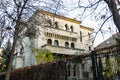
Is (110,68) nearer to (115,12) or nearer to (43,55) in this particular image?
(115,12)

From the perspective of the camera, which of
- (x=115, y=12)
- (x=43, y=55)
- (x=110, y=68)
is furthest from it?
(x=43, y=55)

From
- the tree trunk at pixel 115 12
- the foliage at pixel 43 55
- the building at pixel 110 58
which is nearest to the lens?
the tree trunk at pixel 115 12

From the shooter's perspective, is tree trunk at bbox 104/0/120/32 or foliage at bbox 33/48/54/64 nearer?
tree trunk at bbox 104/0/120/32

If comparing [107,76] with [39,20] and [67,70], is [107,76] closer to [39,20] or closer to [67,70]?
[67,70]

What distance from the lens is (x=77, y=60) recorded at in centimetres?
958

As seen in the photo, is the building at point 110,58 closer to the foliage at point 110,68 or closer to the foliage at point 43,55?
the foliage at point 110,68

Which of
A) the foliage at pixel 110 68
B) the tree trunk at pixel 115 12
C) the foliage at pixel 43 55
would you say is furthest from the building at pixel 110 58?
the foliage at pixel 43 55

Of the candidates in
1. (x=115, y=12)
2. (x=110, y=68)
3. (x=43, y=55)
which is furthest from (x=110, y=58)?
(x=43, y=55)

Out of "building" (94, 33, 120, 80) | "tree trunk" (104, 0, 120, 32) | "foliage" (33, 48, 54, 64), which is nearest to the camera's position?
"tree trunk" (104, 0, 120, 32)

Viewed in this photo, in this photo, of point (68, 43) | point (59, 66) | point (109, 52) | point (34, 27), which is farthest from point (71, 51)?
point (109, 52)

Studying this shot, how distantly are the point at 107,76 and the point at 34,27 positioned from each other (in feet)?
19.4

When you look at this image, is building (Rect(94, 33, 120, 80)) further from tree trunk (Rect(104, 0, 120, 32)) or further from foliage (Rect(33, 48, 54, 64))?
foliage (Rect(33, 48, 54, 64))

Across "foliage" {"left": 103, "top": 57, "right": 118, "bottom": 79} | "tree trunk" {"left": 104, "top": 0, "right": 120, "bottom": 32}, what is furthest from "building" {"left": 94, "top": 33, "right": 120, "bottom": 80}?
"tree trunk" {"left": 104, "top": 0, "right": 120, "bottom": 32}

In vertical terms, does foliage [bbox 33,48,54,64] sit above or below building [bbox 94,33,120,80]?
above
